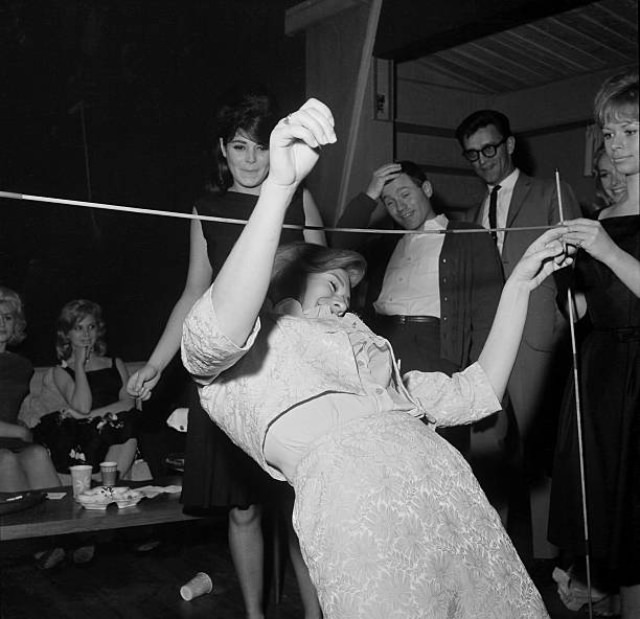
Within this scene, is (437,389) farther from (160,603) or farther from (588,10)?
(588,10)

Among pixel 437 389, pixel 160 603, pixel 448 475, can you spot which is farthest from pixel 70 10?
pixel 448 475

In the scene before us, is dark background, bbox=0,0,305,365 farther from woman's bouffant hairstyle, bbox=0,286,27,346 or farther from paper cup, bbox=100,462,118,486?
paper cup, bbox=100,462,118,486

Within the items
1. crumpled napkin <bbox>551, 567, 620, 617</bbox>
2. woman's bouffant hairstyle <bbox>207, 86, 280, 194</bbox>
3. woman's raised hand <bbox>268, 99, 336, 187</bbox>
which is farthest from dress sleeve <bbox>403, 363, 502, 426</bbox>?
crumpled napkin <bbox>551, 567, 620, 617</bbox>

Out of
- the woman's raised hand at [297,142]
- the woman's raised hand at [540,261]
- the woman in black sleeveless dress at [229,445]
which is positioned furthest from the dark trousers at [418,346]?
the woman's raised hand at [297,142]

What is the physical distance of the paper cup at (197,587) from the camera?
252cm

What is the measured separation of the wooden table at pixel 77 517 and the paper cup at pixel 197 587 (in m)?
0.27

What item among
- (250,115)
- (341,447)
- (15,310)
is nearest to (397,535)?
(341,447)

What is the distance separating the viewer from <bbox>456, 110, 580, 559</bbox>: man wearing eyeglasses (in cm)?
279

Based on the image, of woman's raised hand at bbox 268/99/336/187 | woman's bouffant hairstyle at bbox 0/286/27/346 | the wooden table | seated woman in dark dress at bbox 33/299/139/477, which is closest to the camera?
woman's raised hand at bbox 268/99/336/187

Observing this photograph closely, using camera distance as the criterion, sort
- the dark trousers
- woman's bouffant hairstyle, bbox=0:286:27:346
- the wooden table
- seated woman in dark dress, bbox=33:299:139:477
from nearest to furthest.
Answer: the wooden table, the dark trousers, woman's bouffant hairstyle, bbox=0:286:27:346, seated woman in dark dress, bbox=33:299:139:477

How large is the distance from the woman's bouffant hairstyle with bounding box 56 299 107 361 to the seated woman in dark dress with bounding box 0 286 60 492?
0.14 meters

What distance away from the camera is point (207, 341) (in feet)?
3.47

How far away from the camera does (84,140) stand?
3047mm

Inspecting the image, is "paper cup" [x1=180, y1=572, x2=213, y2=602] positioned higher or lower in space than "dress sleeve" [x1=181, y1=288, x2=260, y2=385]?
lower
